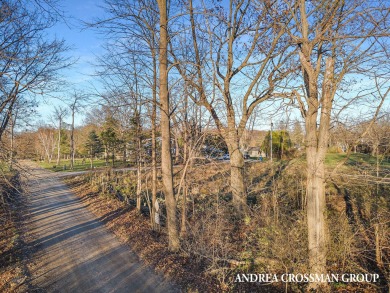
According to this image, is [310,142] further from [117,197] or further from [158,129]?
[117,197]

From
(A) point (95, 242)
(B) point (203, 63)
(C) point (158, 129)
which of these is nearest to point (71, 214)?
(A) point (95, 242)

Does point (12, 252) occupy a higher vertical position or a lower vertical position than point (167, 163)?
lower

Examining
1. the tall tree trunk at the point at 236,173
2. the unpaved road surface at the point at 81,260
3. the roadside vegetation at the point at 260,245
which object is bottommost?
the unpaved road surface at the point at 81,260

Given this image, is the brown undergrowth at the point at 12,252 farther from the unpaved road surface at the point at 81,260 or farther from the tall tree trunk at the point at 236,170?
the tall tree trunk at the point at 236,170

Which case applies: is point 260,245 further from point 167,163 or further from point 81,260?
point 81,260

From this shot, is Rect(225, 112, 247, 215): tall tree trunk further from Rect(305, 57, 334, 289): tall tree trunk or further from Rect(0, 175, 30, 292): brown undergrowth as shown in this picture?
Rect(0, 175, 30, 292): brown undergrowth

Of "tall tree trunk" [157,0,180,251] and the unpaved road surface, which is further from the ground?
"tall tree trunk" [157,0,180,251]

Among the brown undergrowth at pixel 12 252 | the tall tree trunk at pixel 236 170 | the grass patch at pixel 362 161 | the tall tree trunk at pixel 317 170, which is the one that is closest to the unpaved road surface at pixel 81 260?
the brown undergrowth at pixel 12 252

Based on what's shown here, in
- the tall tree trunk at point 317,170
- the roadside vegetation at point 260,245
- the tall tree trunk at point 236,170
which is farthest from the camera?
the tall tree trunk at point 236,170

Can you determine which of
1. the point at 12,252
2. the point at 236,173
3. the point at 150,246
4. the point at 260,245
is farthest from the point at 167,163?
the point at 12,252

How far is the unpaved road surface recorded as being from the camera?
18.6 feet

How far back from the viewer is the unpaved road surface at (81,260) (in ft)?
18.6

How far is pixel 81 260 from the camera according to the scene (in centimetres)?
700

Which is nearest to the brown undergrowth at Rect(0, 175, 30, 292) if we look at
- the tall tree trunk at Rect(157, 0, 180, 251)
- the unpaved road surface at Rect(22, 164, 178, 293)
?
the unpaved road surface at Rect(22, 164, 178, 293)
